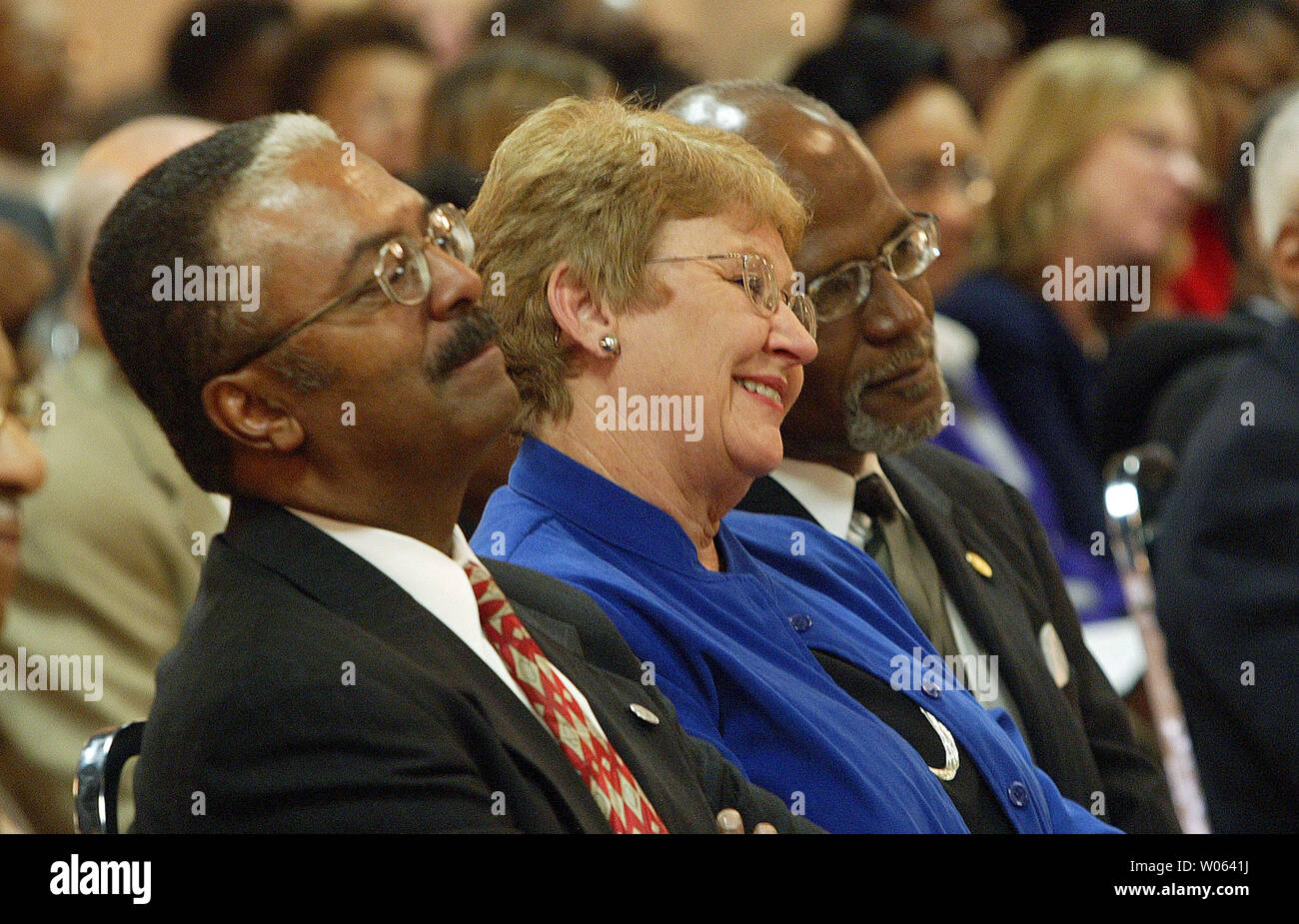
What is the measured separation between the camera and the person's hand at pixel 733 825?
147 cm

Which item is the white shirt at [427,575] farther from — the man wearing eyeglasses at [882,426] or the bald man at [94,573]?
the bald man at [94,573]

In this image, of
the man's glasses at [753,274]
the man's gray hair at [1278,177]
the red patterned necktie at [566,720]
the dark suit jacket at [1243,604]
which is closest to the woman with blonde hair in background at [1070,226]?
the man's gray hair at [1278,177]

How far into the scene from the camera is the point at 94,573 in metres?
2.49

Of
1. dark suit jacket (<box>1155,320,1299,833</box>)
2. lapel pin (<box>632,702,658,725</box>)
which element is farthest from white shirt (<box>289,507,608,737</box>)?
dark suit jacket (<box>1155,320,1299,833</box>)

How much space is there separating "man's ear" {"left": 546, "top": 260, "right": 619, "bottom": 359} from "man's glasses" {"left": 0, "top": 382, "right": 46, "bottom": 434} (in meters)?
0.60

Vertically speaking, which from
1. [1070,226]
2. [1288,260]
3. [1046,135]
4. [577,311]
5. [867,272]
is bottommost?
[577,311]

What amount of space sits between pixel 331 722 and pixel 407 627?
121mm

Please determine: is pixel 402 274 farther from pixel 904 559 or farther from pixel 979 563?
pixel 979 563

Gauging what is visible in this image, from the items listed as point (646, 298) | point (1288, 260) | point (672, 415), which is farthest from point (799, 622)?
point (1288, 260)

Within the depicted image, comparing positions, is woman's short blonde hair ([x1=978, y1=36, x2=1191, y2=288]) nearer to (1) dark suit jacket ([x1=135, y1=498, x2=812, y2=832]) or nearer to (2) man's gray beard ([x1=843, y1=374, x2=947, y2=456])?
(2) man's gray beard ([x1=843, y1=374, x2=947, y2=456])

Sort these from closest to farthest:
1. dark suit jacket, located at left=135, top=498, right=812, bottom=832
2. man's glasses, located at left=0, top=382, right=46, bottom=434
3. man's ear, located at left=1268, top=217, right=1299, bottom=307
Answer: dark suit jacket, located at left=135, top=498, right=812, bottom=832
man's glasses, located at left=0, top=382, right=46, bottom=434
man's ear, located at left=1268, top=217, right=1299, bottom=307

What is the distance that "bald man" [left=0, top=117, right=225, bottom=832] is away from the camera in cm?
241

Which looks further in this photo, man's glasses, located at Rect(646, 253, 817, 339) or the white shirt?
man's glasses, located at Rect(646, 253, 817, 339)
